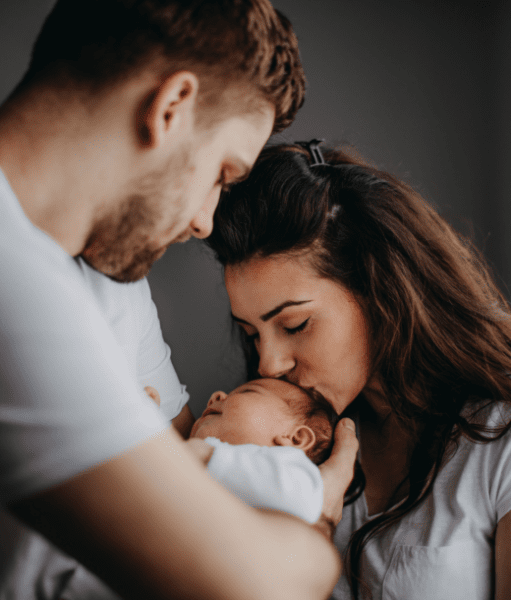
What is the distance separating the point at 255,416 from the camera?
3.84 ft

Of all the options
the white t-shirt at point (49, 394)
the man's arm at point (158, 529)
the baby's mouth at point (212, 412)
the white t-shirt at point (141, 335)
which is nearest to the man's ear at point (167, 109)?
the white t-shirt at point (49, 394)

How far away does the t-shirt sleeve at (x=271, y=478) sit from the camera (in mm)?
825

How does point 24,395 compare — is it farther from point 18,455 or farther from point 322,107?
point 322,107

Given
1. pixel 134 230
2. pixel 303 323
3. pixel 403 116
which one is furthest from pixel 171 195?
pixel 403 116

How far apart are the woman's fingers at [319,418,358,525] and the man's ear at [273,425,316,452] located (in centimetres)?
6

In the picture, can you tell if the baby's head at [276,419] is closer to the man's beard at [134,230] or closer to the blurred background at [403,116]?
the man's beard at [134,230]

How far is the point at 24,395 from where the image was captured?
0.55 meters

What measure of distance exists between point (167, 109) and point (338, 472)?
83 centimetres

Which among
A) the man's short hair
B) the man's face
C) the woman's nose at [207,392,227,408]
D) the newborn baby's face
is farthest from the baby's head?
the man's short hair

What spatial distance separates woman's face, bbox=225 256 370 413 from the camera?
1180mm

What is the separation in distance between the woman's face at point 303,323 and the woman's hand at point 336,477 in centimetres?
12

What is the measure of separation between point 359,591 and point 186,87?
119 centimetres

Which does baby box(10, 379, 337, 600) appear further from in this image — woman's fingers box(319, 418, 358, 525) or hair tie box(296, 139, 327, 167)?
hair tie box(296, 139, 327, 167)

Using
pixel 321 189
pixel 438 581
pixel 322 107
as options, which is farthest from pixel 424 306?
pixel 322 107
